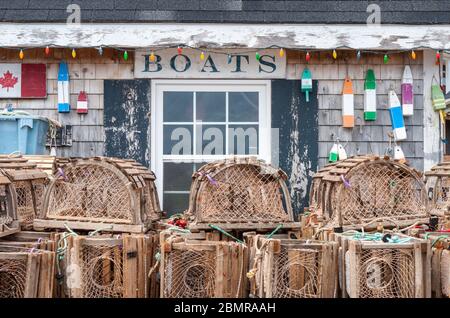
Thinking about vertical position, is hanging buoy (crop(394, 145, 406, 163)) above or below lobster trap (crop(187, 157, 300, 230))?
above

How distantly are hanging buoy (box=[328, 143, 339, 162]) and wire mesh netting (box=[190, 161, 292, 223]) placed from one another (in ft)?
7.18

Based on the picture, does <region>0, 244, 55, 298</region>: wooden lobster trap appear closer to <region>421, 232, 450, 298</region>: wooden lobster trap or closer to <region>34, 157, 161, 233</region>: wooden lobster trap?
<region>34, 157, 161, 233</region>: wooden lobster trap

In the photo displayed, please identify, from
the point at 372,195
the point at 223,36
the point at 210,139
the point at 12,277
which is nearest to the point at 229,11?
the point at 223,36

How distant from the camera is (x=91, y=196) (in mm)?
5508

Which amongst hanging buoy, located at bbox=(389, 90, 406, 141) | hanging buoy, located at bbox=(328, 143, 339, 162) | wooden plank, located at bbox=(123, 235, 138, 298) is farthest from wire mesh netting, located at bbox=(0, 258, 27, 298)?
hanging buoy, located at bbox=(389, 90, 406, 141)

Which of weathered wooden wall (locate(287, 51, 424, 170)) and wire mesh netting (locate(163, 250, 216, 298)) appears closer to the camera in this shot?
wire mesh netting (locate(163, 250, 216, 298))

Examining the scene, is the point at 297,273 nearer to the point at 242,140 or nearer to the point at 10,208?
the point at 10,208

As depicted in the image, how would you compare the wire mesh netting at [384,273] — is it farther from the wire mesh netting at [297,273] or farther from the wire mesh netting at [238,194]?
the wire mesh netting at [238,194]

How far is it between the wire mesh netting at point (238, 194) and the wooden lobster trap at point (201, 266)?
28.2 inches

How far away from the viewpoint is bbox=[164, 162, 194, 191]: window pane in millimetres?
7883

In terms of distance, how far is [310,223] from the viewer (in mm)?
5941

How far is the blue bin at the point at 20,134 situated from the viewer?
7.02m
